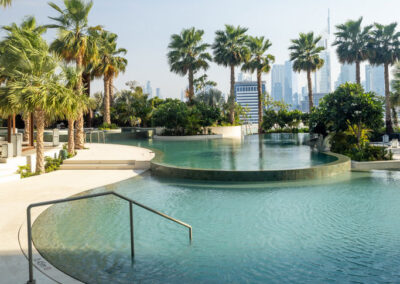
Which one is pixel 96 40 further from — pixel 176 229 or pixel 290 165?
pixel 176 229

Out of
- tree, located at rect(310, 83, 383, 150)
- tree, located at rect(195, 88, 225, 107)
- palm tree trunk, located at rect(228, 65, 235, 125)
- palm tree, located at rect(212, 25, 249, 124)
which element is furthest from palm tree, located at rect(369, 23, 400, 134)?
tree, located at rect(310, 83, 383, 150)

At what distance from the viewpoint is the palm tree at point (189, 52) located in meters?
34.3

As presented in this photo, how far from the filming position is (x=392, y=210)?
784 cm

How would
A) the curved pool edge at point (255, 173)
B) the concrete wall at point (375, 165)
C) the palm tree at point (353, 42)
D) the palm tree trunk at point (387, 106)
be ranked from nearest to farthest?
the curved pool edge at point (255, 173) → the concrete wall at point (375, 165) → the palm tree trunk at point (387, 106) → the palm tree at point (353, 42)

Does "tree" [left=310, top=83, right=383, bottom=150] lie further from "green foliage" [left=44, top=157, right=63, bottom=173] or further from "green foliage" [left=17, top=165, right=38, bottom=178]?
"green foliage" [left=17, top=165, right=38, bottom=178]

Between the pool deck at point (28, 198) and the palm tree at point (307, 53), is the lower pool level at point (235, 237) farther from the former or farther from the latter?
the palm tree at point (307, 53)

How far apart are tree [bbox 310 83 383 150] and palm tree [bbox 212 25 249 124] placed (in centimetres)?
1750

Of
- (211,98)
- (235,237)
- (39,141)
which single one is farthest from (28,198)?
(211,98)

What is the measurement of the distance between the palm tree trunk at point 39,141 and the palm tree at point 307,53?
1018 inches

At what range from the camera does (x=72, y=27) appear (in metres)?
17.0

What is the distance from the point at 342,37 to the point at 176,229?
30.4 m

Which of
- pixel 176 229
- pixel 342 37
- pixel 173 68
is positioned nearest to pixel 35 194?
pixel 176 229

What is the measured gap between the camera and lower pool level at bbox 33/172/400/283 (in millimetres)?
4746

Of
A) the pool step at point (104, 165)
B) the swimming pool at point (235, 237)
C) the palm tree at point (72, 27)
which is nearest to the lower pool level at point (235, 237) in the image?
the swimming pool at point (235, 237)
